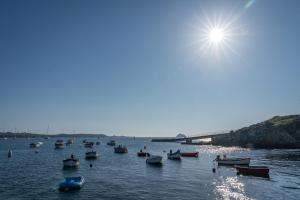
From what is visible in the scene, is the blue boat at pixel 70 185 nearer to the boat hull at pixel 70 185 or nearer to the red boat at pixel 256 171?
the boat hull at pixel 70 185

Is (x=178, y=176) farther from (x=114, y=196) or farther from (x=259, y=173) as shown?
(x=114, y=196)

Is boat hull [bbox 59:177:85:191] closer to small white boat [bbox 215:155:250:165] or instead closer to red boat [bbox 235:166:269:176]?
red boat [bbox 235:166:269:176]

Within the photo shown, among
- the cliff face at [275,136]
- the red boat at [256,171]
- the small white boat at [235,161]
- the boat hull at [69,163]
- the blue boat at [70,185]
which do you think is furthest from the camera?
the cliff face at [275,136]

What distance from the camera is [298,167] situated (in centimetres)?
7944

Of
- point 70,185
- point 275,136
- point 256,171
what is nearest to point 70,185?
point 70,185

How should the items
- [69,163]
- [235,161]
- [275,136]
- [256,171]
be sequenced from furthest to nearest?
[275,136], [235,161], [69,163], [256,171]

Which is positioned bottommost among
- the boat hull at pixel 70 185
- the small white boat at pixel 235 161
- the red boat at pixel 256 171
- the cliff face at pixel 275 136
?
the boat hull at pixel 70 185

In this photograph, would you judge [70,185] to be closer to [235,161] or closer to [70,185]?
[70,185]

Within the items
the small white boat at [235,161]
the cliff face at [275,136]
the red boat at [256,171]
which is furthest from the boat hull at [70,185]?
the cliff face at [275,136]

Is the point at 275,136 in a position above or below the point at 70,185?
above

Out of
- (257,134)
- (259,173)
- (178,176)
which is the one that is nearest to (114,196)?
(178,176)

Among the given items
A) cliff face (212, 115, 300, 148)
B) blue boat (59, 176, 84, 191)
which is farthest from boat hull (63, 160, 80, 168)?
cliff face (212, 115, 300, 148)

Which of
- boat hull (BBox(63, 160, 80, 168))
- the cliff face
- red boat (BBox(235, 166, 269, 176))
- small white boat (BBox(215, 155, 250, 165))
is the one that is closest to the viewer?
red boat (BBox(235, 166, 269, 176))

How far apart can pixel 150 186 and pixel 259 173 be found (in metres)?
24.7
